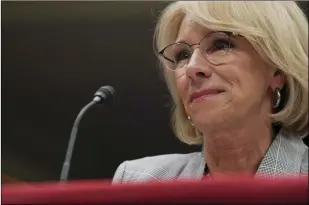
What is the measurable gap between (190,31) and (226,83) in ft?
0.34

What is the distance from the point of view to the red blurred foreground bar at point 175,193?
212 millimetres

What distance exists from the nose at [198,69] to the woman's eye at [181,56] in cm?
3

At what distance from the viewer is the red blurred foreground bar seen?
21cm

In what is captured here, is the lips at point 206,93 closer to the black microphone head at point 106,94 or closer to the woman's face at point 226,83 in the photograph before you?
the woman's face at point 226,83

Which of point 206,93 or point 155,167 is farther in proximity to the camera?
point 155,167

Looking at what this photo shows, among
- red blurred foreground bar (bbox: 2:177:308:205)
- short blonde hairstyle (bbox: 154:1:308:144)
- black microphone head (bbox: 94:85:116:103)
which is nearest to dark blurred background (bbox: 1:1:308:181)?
black microphone head (bbox: 94:85:116:103)

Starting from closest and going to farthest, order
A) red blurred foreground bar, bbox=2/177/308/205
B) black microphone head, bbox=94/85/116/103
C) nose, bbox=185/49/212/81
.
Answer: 1. red blurred foreground bar, bbox=2/177/308/205
2. nose, bbox=185/49/212/81
3. black microphone head, bbox=94/85/116/103

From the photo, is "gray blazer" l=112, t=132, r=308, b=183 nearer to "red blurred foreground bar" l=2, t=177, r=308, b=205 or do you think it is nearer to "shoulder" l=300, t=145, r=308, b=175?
"shoulder" l=300, t=145, r=308, b=175

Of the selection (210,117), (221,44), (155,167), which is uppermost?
(221,44)

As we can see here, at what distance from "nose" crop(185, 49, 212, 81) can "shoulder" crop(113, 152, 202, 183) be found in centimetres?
18

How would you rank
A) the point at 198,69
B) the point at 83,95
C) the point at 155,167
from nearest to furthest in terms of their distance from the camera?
1. the point at 198,69
2. the point at 155,167
3. the point at 83,95

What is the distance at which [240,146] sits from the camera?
2.23 ft

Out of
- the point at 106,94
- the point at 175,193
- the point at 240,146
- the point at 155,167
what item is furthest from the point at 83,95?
the point at 175,193

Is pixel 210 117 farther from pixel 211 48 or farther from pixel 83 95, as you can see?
pixel 83 95
